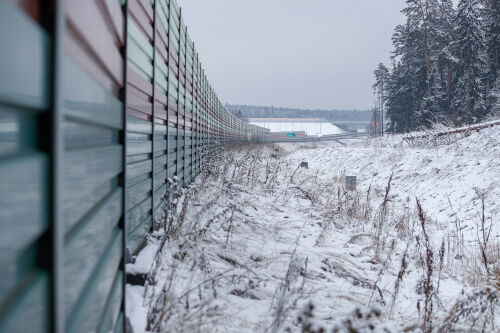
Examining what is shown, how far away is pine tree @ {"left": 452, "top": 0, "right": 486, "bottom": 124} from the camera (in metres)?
23.3

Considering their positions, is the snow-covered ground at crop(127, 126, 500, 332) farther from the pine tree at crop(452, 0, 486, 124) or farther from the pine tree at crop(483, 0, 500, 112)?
the pine tree at crop(483, 0, 500, 112)

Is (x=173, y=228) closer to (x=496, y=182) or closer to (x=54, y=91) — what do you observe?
(x=54, y=91)

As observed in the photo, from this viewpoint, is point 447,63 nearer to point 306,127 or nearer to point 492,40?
point 492,40

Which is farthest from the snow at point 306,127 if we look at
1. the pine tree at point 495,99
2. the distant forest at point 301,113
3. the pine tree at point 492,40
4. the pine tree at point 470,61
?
the pine tree at point 495,99

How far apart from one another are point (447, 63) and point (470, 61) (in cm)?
414

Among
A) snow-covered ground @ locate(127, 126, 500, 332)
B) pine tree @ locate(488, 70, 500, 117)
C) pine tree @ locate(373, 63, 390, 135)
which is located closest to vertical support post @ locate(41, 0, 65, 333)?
snow-covered ground @ locate(127, 126, 500, 332)

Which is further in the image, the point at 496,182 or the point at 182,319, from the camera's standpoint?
the point at 496,182

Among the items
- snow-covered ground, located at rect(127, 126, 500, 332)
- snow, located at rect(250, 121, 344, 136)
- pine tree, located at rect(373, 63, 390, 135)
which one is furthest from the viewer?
snow, located at rect(250, 121, 344, 136)

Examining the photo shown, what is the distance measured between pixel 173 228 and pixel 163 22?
7.37 feet

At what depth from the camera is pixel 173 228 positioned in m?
2.88

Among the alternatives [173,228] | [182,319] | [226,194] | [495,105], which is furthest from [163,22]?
[495,105]

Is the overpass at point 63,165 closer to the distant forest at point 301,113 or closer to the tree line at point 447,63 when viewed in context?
the tree line at point 447,63

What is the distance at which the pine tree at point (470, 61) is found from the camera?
23.3 m

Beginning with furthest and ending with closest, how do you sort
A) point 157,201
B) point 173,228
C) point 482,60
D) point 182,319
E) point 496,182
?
point 482,60, point 496,182, point 157,201, point 173,228, point 182,319
